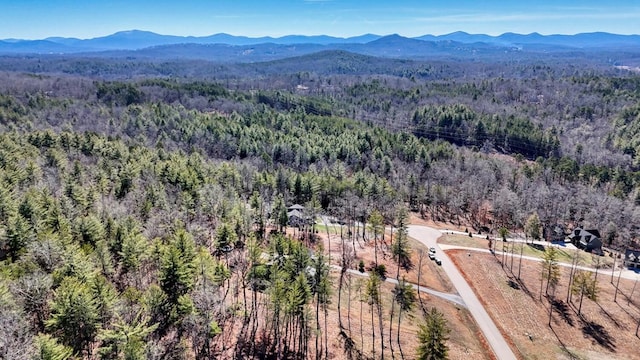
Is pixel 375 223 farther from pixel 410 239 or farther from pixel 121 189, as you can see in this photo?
pixel 121 189

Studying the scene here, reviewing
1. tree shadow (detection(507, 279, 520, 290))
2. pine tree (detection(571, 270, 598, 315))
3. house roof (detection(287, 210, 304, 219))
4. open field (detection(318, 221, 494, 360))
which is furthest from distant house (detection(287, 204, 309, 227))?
pine tree (detection(571, 270, 598, 315))

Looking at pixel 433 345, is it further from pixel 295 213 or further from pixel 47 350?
pixel 295 213

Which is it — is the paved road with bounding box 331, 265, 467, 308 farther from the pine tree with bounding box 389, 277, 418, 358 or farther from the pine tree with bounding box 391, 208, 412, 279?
the pine tree with bounding box 389, 277, 418, 358

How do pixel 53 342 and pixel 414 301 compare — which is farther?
pixel 414 301

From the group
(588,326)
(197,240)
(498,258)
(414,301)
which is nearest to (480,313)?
(414,301)

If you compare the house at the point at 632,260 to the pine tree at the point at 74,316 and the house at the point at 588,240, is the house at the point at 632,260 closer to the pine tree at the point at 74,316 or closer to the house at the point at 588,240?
the house at the point at 588,240

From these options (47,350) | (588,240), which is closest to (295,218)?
(47,350)

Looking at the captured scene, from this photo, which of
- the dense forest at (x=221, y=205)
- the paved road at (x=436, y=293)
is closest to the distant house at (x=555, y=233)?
the dense forest at (x=221, y=205)
